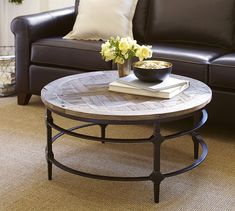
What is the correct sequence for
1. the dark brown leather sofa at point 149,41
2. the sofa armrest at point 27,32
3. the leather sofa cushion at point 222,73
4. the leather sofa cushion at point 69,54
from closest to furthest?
the leather sofa cushion at point 222,73 < the dark brown leather sofa at point 149,41 < the leather sofa cushion at point 69,54 < the sofa armrest at point 27,32

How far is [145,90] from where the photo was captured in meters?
2.20

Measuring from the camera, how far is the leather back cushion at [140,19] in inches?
136

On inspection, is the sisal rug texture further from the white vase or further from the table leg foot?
the white vase

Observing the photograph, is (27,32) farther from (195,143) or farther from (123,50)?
(195,143)

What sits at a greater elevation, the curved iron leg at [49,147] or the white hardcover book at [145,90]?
the white hardcover book at [145,90]

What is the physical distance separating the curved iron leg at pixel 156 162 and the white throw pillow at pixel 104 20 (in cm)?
142

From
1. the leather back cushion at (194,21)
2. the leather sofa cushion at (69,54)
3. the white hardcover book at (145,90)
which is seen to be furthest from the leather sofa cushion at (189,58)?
the white hardcover book at (145,90)

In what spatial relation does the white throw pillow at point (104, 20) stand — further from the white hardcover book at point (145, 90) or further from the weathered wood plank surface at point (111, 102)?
the white hardcover book at point (145, 90)

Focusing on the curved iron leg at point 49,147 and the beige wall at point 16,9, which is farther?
the beige wall at point 16,9

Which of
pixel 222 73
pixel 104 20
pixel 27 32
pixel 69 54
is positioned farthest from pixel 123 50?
pixel 27 32

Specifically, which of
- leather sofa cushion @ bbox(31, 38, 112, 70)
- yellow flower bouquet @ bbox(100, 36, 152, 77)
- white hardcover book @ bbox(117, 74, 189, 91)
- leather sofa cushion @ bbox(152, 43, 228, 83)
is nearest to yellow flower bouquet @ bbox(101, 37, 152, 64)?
yellow flower bouquet @ bbox(100, 36, 152, 77)

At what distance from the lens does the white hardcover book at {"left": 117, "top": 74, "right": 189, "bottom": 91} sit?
7.18ft

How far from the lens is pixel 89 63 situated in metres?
3.10

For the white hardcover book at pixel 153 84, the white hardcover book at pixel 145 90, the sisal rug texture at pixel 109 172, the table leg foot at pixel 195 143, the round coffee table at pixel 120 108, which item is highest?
the white hardcover book at pixel 153 84
